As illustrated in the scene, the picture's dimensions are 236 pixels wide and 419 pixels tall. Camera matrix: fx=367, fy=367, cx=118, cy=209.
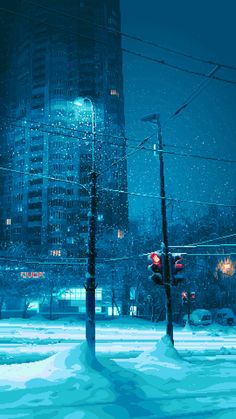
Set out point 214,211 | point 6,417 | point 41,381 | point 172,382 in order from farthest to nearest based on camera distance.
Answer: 1. point 214,211
2. point 172,382
3. point 41,381
4. point 6,417

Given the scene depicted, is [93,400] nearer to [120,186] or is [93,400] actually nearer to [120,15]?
[120,186]

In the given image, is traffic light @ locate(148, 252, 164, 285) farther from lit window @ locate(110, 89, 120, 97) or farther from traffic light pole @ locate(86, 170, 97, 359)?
lit window @ locate(110, 89, 120, 97)

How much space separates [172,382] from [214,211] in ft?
119

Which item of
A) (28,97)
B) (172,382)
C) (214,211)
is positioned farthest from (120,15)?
(172,382)

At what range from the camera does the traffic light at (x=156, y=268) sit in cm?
1216

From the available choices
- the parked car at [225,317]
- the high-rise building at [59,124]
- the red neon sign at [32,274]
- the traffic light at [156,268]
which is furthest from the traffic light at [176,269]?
the high-rise building at [59,124]

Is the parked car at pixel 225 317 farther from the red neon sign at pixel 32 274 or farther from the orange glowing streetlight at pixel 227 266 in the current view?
the red neon sign at pixel 32 274

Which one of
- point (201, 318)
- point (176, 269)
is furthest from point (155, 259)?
point (201, 318)

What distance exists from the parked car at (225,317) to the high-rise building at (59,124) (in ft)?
140

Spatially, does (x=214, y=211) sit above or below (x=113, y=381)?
above

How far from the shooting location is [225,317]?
4066 centimetres

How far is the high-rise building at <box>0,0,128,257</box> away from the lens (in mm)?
88375

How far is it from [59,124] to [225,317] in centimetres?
6929

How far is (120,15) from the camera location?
114000 millimetres
